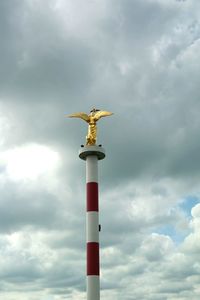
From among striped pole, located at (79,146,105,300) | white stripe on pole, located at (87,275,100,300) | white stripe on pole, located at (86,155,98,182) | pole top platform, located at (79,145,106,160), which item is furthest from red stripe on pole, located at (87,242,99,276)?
pole top platform, located at (79,145,106,160)

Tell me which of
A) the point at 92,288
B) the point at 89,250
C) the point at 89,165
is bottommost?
the point at 92,288

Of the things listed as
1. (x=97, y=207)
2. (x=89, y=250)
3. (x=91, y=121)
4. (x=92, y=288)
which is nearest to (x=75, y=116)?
(x=91, y=121)

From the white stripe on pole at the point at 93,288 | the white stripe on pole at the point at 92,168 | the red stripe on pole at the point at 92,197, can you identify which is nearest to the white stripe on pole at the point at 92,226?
the red stripe on pole at the point at 92,197

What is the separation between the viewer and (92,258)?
47.6m

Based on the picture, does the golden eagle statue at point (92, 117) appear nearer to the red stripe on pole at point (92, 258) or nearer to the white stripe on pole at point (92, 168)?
the white stripe on pole at point (92, 168)

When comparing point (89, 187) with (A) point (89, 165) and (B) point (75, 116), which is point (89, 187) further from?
(B) point (75, 116)

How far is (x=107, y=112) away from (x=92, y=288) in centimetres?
1730

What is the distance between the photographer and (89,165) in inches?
1982

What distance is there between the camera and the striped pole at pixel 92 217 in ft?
154

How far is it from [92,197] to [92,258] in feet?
18.0

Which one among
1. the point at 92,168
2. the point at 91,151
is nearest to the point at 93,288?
the point at 92,168

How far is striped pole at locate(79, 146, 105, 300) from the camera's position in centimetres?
4700

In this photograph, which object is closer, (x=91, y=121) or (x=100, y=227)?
(x=100, y=227)

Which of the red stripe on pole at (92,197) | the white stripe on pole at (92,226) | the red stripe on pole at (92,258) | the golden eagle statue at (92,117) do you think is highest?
the golden eagle statue at (92,117)
